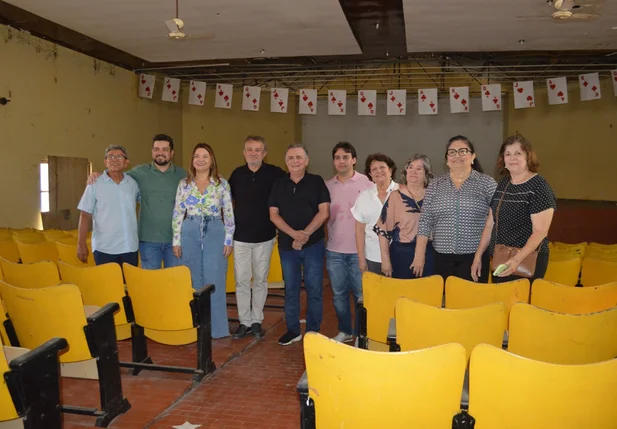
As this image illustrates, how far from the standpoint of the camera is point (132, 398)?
3158 millimetres

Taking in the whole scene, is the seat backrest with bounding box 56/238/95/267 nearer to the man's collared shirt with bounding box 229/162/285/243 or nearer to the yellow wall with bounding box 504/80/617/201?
the man's collared shirt with bounding box 229/162/285/243

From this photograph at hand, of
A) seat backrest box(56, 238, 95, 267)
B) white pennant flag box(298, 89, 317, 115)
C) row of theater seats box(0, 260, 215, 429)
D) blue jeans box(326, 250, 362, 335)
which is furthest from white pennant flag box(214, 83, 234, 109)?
row of theater seats box(0, 260, 215, 429)

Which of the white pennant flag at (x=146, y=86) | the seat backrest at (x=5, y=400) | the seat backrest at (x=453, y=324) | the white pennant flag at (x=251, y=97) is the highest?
the white pennant flag at (x=146, y=86)

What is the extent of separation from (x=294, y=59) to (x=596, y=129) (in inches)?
304

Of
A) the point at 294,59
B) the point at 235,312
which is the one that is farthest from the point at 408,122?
the point at 235,312

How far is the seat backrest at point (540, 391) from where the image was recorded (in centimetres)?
152

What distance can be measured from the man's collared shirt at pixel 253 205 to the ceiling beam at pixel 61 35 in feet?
17.8

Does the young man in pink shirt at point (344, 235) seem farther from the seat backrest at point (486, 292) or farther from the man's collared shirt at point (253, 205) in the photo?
the seat backrest at point (486, 292)

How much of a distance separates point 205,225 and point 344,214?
1.10m

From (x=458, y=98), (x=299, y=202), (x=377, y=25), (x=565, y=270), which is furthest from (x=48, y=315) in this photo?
(x=458, y=98)

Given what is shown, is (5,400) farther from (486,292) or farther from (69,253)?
(69,253)

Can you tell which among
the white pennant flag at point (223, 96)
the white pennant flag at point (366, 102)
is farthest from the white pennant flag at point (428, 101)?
the white pennant flag at point (223, 96)

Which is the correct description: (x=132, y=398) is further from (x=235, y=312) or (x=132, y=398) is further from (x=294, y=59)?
(x=294, y=59)

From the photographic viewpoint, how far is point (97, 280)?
127 inches
